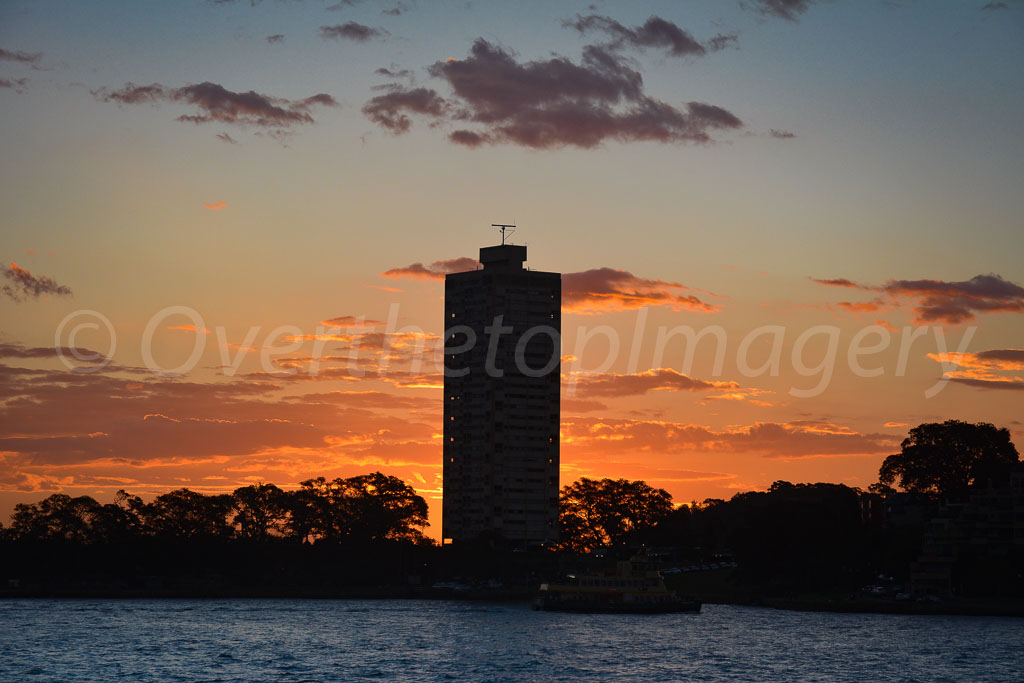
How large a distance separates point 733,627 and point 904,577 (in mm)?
43241

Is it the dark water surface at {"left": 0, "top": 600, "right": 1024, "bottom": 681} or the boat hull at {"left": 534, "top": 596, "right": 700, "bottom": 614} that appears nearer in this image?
the dark water surface at {"left": 0, "top": 600, "right": 1024, "bottom": 681}

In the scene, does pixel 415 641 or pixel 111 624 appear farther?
pixel 111 624

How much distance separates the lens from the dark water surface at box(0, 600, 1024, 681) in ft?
378

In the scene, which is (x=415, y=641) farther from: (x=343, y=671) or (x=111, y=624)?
(x=111, y=624)

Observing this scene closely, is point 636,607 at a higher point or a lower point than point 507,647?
higher

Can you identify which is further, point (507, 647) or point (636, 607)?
point (636, 607)

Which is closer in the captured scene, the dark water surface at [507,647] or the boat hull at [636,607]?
the dark water surface at [507,647]

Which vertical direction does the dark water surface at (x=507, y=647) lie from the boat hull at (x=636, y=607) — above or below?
below

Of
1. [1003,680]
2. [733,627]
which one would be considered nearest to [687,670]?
[1003,680]

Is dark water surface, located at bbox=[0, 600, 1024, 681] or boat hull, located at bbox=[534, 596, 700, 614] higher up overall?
boat hull, located at bbox=[534, 596, 700, 614]

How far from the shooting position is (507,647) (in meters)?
139

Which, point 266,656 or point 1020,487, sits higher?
point 1020,487

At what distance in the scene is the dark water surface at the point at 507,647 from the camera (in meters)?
115

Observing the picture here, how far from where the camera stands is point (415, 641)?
147 metres
